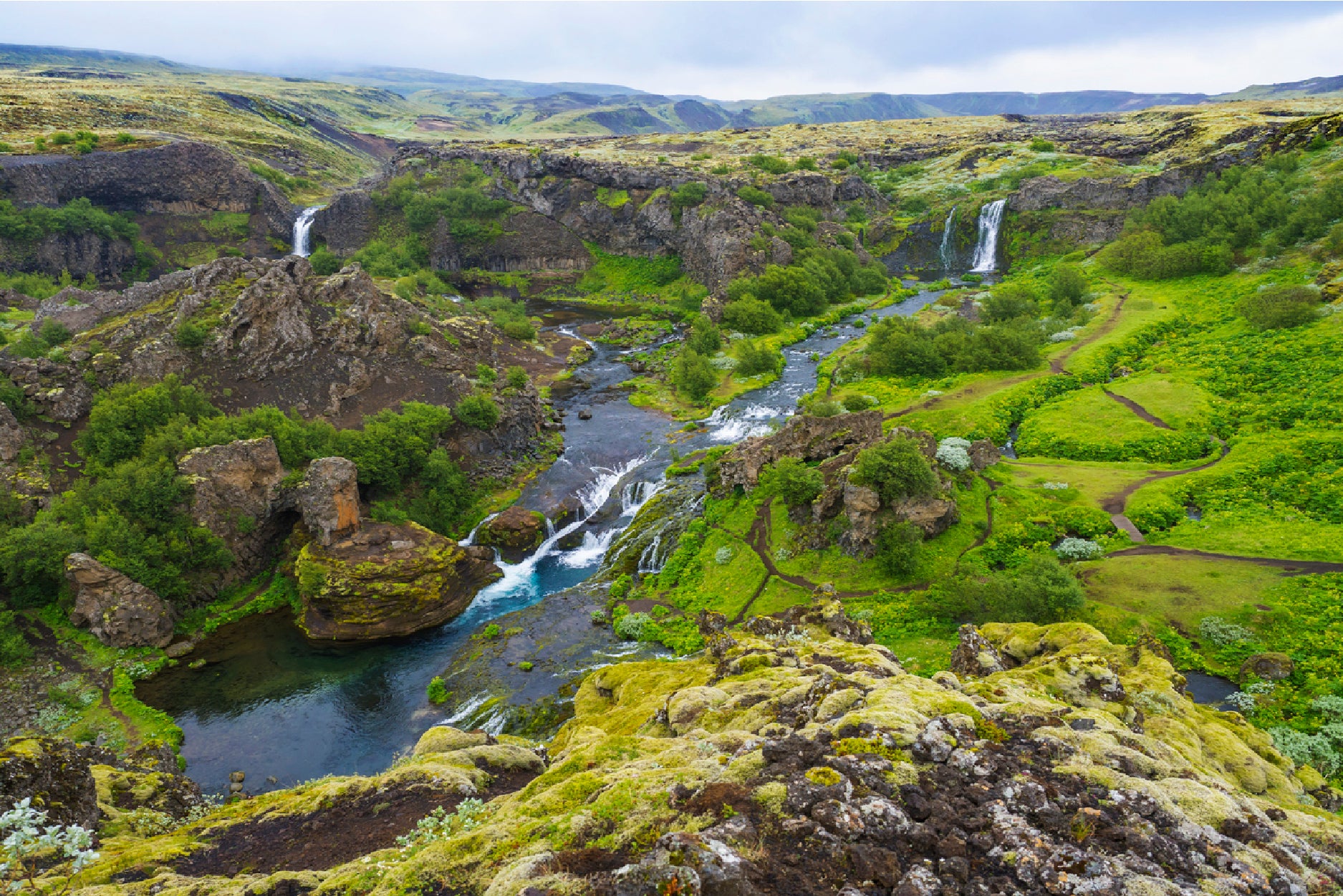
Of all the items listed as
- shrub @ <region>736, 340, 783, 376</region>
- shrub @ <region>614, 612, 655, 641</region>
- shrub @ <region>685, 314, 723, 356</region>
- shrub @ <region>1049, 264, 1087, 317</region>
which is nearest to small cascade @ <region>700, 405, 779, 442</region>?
shrub @ <region>736, 340, 783, 376</region>

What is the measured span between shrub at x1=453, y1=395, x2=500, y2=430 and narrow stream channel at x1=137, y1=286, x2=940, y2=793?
7409 mm

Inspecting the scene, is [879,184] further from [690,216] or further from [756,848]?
[756,848]

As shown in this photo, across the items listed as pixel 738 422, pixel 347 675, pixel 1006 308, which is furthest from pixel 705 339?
pixel 347 675

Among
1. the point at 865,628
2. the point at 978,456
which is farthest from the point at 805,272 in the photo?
the point at 865,628

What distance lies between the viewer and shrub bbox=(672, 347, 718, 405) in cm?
7256

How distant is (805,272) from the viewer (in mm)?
100062

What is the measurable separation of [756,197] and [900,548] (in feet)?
327

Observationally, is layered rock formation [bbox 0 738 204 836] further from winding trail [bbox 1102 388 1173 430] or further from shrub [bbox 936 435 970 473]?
winding trail [bbox 1102 388 1173 430]

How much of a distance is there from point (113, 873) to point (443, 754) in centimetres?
764

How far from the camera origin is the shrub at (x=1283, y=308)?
182 ft

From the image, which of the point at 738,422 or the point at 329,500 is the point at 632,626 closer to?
the point at 329,500

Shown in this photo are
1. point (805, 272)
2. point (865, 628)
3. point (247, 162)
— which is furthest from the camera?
→ point (247, 162)

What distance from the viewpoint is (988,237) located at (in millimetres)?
119312

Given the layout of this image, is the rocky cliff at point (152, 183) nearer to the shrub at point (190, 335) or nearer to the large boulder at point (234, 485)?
the shrub at point (190, 335)
